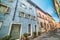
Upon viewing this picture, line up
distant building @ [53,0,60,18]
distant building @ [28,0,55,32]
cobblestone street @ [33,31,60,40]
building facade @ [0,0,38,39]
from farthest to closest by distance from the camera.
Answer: distant building @ [53,0,60,18]
distant building @ [28,0,55,32]
cobblestone street @ [33,31,60,40]
building facade @ [0,0,38,39]

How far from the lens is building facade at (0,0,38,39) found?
6.00 feet

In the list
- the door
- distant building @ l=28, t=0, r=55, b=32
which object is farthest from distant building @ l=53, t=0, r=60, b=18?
the door

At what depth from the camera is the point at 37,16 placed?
2.26 meters

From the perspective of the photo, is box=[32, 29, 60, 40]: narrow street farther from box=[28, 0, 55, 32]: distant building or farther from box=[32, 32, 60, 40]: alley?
box=[28, 0, 55, 32]: distant building

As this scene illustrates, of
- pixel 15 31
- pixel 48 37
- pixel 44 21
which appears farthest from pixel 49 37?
pixel 15 31

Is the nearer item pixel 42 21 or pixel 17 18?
pixel 17 18

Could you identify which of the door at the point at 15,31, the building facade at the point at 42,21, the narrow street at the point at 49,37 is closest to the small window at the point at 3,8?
the door at the point at 15,31

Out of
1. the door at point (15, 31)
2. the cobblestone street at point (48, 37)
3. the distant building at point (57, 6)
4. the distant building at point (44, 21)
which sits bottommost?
the cobblestone street at point (48, 37)

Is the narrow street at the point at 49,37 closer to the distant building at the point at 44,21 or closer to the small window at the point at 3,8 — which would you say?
the distant building at the point at 44,21

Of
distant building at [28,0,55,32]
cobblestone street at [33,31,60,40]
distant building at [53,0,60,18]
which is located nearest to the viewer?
cobblestone street at [33,31,60,40]

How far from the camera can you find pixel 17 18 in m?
1.98

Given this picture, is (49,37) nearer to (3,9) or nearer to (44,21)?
(44,21)

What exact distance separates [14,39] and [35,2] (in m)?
0.98

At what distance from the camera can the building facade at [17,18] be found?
183 cm
